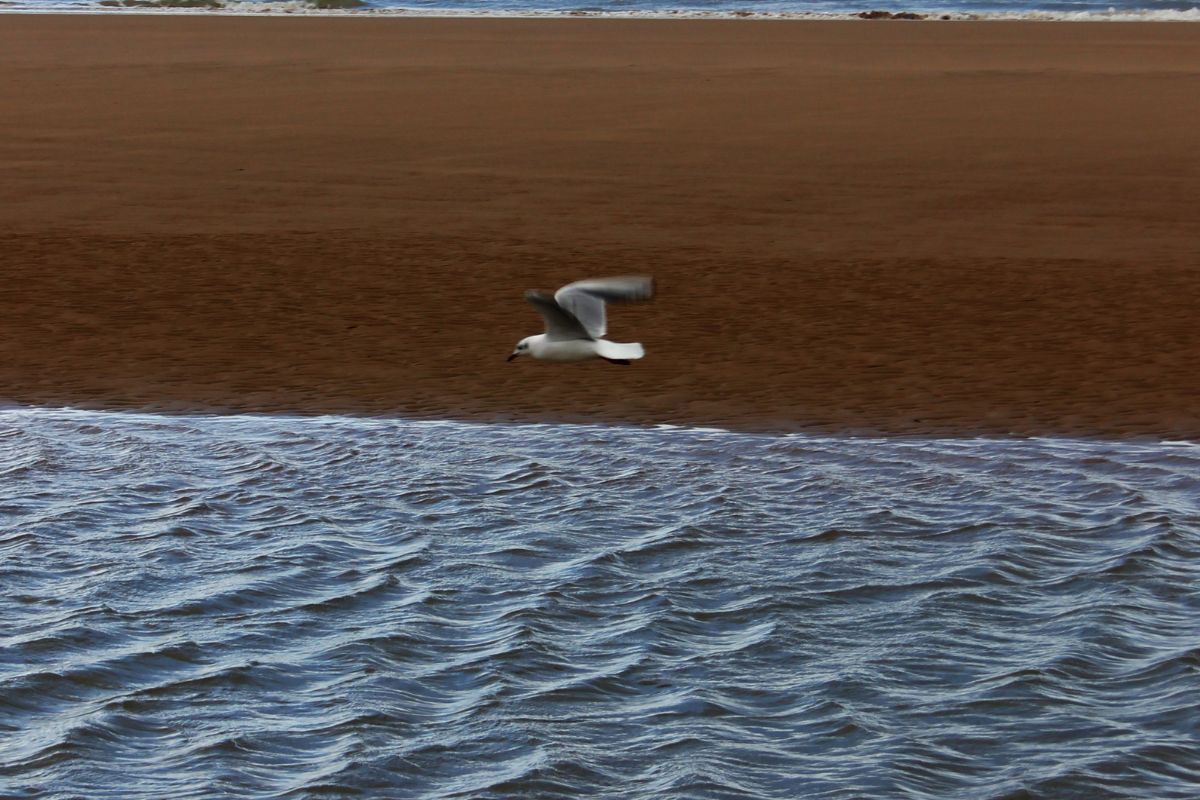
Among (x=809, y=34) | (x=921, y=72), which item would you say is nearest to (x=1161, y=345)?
(x=921, y=72)

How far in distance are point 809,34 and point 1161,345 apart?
971 inches

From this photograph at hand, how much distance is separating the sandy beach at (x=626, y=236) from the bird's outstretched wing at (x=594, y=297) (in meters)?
0.99

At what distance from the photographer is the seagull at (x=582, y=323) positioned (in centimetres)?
878

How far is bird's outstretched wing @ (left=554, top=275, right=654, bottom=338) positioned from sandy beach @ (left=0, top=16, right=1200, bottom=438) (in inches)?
39.1

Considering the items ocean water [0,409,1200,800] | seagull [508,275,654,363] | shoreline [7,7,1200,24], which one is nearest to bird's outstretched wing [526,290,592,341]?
seagull [508,275,654,363]

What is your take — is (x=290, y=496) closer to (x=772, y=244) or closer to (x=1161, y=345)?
(x=1161, y=345)

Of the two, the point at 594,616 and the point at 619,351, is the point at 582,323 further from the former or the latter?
the point at 594,616

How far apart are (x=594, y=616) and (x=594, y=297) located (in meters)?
2.62

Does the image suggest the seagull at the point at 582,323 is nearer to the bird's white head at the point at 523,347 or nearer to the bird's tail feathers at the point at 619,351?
the bird's tail feathers at the point at 619,351

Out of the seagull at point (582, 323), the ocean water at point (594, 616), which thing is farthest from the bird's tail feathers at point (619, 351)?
the ocean water at point (594, 616)

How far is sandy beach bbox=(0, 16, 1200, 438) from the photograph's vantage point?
10.8 m

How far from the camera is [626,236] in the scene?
15328 millimetres

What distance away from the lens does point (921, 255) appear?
1447 cm

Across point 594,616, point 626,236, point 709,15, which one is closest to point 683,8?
point 709,15
